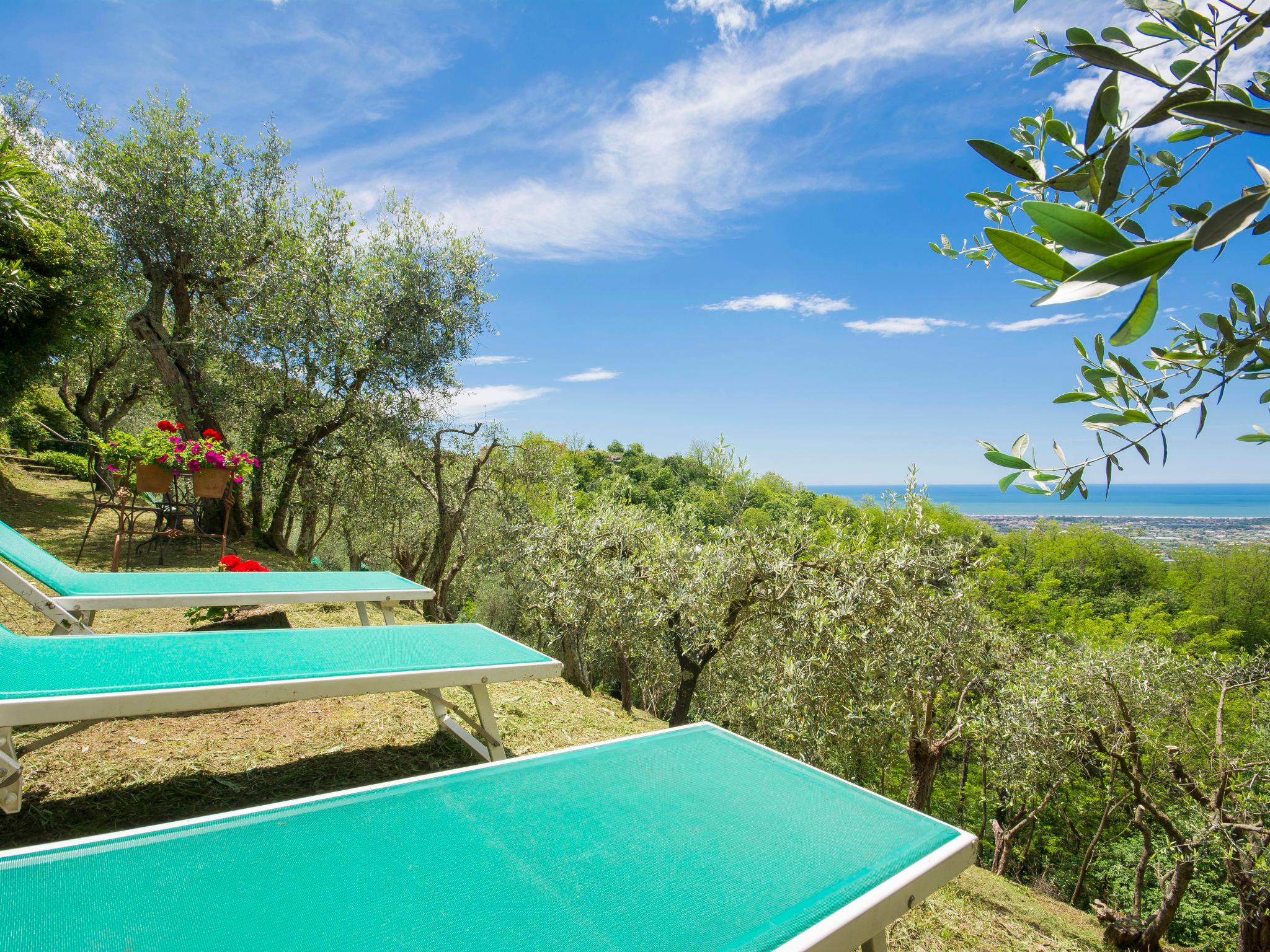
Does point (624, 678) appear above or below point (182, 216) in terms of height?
below

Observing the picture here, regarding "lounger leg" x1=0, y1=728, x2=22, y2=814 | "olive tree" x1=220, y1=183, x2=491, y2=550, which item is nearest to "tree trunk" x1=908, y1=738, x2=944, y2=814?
"lounger leg" x1=0, y1=728, x2=22, y2=814

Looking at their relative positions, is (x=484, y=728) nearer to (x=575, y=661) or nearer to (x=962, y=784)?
(x=575, y=661)

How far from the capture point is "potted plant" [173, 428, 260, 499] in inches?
258

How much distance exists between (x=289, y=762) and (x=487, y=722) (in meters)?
1.44

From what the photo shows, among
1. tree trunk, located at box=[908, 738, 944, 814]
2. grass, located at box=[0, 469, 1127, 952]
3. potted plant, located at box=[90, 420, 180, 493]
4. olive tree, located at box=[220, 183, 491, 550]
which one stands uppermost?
olive tree, located at box=[220, 183, 491, 550]

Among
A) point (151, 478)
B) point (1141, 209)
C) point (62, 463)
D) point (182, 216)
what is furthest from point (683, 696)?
point (62, 463)

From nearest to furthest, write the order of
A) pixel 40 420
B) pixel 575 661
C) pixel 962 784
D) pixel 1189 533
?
1. pixel 575 661
2. pixel 40 420
3. pixel 962 784
4. pixel 1189 533

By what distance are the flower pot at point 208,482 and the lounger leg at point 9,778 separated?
5210 millimetres

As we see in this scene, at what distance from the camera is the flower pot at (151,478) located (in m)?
6.44

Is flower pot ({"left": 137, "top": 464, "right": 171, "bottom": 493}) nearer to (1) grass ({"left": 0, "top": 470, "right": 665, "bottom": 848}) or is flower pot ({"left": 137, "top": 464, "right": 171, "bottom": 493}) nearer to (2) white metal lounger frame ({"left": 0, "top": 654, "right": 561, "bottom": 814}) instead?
(1) grass ({"left": 0, "top": 470, "right": 665, "bottom": 848})

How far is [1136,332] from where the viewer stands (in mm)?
622

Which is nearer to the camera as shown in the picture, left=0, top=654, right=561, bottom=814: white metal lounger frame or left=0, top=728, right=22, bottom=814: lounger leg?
left=0, top=654, right=561, bottom=814: white metal lounger frame

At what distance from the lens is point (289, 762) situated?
353cm

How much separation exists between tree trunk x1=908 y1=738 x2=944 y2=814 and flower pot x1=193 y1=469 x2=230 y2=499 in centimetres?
916
